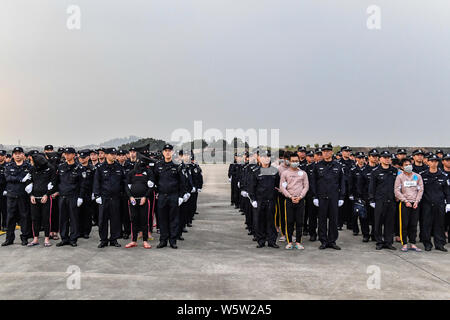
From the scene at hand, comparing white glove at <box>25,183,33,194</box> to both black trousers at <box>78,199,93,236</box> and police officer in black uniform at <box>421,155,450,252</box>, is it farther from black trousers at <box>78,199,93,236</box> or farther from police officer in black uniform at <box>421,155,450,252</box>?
police officer in black uniform at <box>421,155,450,252</box>

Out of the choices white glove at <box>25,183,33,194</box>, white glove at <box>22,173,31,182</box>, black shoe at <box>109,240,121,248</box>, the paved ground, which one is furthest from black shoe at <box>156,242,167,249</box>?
white glove at <box>22,173,31,182</box>

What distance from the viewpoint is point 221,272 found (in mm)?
6324

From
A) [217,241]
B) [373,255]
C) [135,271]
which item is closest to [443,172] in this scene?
[373,255]

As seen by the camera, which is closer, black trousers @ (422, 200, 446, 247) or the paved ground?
the paved ground

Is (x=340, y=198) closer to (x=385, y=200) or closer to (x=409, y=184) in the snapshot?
(x=385, y=200)

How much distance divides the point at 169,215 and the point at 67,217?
231 cm

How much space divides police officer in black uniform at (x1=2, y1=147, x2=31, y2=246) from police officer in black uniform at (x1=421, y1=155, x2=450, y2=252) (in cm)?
894

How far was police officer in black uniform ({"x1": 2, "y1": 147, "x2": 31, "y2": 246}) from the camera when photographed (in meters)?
8.48

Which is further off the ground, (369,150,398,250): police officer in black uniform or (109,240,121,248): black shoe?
(369,150,398,250): police officer in black uniform

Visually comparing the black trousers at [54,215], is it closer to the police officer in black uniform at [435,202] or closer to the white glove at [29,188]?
the white glove at [29,188]

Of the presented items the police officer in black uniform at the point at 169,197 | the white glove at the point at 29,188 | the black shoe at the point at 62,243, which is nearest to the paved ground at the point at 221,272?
the black shoe at the point at 62,243

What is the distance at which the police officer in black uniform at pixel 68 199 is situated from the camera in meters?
8.42

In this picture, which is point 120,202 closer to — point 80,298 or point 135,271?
point 135,271

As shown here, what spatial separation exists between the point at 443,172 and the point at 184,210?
6334 mm
